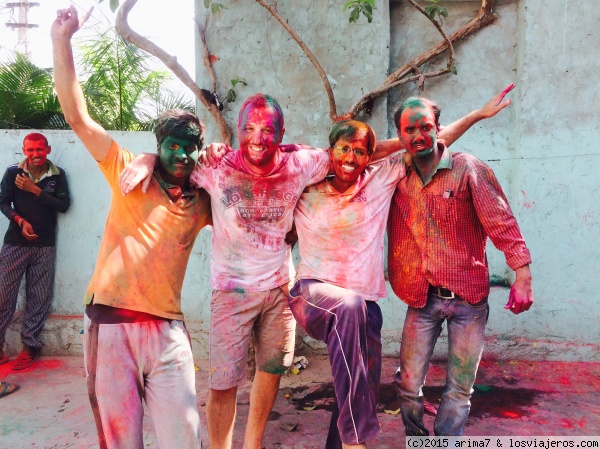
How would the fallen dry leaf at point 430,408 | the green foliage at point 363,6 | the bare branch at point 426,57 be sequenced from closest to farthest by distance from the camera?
1. the fallen dry leaf at point 430,408
2. the green foliage at point 363,6
3. the bare branch at point 426,57

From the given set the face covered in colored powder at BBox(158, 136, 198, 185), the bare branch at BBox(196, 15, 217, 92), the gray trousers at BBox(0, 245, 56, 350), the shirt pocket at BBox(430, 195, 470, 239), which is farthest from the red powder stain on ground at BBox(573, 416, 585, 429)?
the gray trousers at BBox(0, 245, 56, 350)

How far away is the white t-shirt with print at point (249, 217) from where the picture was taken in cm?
295

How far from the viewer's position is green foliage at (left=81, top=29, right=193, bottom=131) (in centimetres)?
652

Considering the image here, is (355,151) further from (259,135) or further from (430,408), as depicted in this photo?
(430,408)

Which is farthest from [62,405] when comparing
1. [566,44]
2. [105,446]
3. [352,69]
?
[566,44]

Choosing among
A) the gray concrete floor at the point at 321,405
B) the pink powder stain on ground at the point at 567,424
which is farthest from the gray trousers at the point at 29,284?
the pink powder stain on ground at the point at 567,424

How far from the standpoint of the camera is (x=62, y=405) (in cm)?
415

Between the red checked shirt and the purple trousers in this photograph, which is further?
the red checked shirt

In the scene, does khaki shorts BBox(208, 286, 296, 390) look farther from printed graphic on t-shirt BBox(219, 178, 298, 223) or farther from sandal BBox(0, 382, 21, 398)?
sandal BBox(0, 382, 21, 398)

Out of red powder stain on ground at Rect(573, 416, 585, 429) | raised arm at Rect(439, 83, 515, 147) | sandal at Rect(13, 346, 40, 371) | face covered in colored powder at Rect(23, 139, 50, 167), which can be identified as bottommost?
sandal at Rect(13, 346, 40, 371)

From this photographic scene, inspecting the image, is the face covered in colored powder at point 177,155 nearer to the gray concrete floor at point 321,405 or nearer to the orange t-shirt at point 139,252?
the orange t-shirt at point 139,252

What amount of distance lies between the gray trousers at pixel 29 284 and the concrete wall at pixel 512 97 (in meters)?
1.53

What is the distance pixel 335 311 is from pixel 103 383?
1155 millimetres

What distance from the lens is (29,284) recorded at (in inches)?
199
